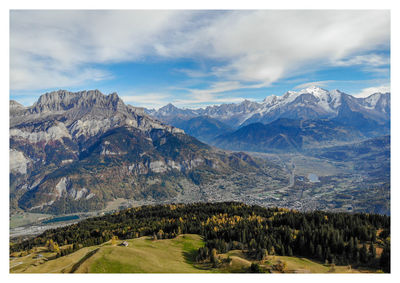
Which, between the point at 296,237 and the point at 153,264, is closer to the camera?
the point at 153,264

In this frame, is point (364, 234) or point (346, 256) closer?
point (346, 256)

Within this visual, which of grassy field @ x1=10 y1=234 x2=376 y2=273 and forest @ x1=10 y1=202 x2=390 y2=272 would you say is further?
forest @ x1=10 y1=202 x2=390 y2=272

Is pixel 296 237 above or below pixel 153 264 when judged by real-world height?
below

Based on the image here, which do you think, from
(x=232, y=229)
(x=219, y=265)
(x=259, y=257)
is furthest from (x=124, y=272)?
(x=232, y=229)

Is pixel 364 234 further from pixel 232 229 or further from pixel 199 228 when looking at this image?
pixel 199 228

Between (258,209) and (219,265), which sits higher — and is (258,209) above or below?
below

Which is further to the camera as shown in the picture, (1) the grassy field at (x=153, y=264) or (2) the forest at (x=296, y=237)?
(2) the forest at (x=296, y=237)
